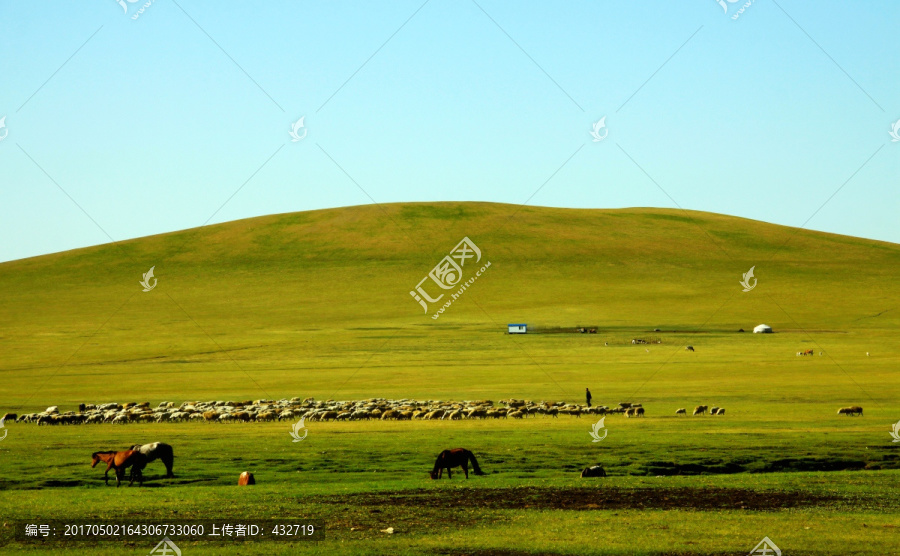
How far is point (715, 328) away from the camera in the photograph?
8238cm

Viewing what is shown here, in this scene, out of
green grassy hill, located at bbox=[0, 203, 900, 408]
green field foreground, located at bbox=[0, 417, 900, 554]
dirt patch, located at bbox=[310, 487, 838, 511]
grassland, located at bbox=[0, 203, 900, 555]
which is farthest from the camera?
green grassy hill, located at bbox=[0, 203, 900, 408]

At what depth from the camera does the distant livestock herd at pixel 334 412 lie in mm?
38156

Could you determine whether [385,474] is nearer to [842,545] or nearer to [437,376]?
→ [842,545]

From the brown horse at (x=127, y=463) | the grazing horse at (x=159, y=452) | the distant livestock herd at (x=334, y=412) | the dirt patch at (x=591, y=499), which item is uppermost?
the distant livestock herd at (x=334, y=412)

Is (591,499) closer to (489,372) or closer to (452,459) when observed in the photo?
(452,459)

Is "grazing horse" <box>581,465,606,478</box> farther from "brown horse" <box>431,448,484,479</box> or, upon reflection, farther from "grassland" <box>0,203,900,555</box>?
"brown horse" <box>431,448,484,479</box>

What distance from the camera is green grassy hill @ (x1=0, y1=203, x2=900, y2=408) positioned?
59.3m

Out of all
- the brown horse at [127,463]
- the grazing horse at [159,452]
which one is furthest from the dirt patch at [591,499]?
the grazing horse at [159,452]

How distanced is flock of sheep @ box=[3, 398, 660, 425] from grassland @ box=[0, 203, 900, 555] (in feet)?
7.19

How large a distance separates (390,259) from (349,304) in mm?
→ 18854
